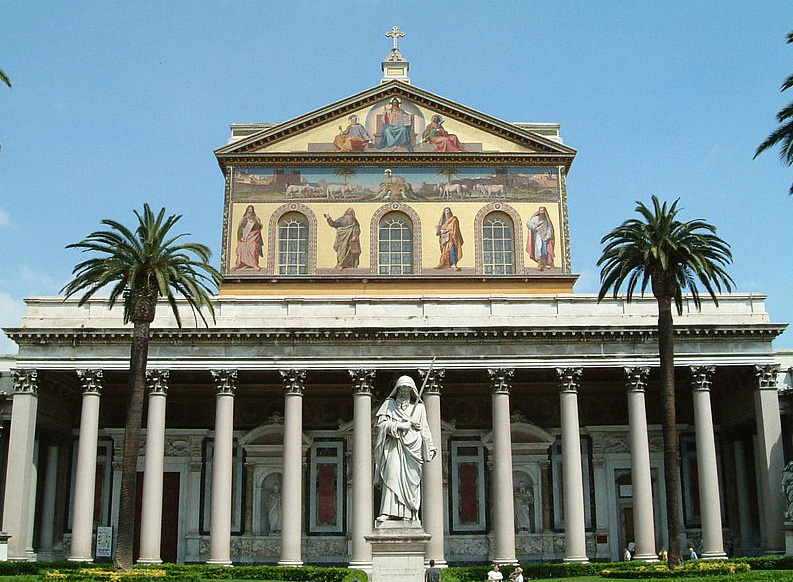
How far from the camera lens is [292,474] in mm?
37656

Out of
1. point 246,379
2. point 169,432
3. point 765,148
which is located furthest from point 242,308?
point 765,148

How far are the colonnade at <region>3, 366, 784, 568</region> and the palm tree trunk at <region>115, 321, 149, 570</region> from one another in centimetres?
515

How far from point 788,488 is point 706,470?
294 centimetres

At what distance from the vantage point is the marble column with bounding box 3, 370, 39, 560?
Result: 3650 cm

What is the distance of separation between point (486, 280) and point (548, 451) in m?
8.04

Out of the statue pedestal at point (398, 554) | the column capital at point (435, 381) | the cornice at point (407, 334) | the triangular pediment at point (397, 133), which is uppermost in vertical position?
the triangular pediment at point (397, 133)

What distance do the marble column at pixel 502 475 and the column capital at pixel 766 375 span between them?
31.3 ft

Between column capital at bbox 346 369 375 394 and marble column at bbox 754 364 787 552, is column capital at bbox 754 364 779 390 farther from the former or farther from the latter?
column capital at bbox 346 369 375 394

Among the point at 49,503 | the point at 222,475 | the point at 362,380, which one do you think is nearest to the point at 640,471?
the point at 362,380

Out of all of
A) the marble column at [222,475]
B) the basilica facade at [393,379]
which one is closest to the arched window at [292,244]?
the basilica facade at [393,379]

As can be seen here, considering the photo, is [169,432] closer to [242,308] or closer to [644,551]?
[242,308]

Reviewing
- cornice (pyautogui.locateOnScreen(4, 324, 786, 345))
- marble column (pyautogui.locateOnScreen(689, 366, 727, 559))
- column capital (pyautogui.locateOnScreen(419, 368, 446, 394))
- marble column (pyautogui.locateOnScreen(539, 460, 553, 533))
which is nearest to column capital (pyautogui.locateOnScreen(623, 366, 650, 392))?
cornice (pyautogui.locateOnScreen(4, 324, 786, 345))

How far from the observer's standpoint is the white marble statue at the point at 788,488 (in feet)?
119

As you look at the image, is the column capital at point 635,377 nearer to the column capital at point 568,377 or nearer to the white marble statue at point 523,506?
the column capital at point 568,377
